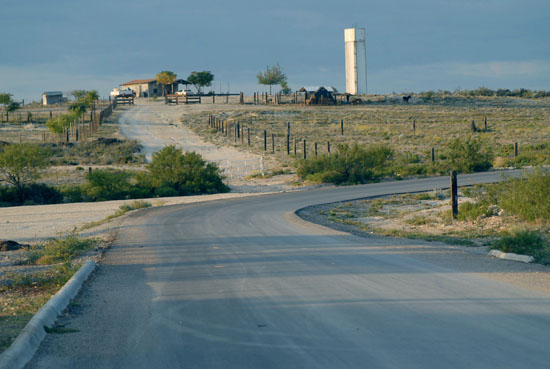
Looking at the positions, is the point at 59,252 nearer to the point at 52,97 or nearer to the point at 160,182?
the point at 160,182

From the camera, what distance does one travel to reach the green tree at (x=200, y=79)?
135 meters

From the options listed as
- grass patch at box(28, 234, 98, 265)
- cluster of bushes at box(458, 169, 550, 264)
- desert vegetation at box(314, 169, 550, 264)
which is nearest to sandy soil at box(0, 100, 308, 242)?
grass patch at box(28, 234, 98, 265)

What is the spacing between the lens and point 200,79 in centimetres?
13450

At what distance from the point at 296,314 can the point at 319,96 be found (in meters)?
90.1

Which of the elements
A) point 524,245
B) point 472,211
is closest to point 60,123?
point 472,211

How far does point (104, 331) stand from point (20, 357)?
1268 millimetres

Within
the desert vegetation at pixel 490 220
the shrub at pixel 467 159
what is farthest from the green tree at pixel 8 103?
the desert vegetation at pixel 490 220

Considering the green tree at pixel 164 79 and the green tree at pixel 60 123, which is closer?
the green tree at pixel 60 123

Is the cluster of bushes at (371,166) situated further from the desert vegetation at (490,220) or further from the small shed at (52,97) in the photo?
the small shed at (52,97)

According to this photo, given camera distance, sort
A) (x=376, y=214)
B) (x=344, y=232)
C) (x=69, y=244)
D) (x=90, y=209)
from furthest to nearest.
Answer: (x=90, y=209)
(x=376, y=214)
(x=344, y=232)
(x=69, y=244)

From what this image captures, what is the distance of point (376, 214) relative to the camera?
2155cm

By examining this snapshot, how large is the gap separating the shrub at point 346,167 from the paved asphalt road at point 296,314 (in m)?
23.0

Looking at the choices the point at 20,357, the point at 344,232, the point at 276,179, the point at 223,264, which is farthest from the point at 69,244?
the point at 276,179

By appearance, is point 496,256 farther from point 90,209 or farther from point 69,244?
point 90,209
